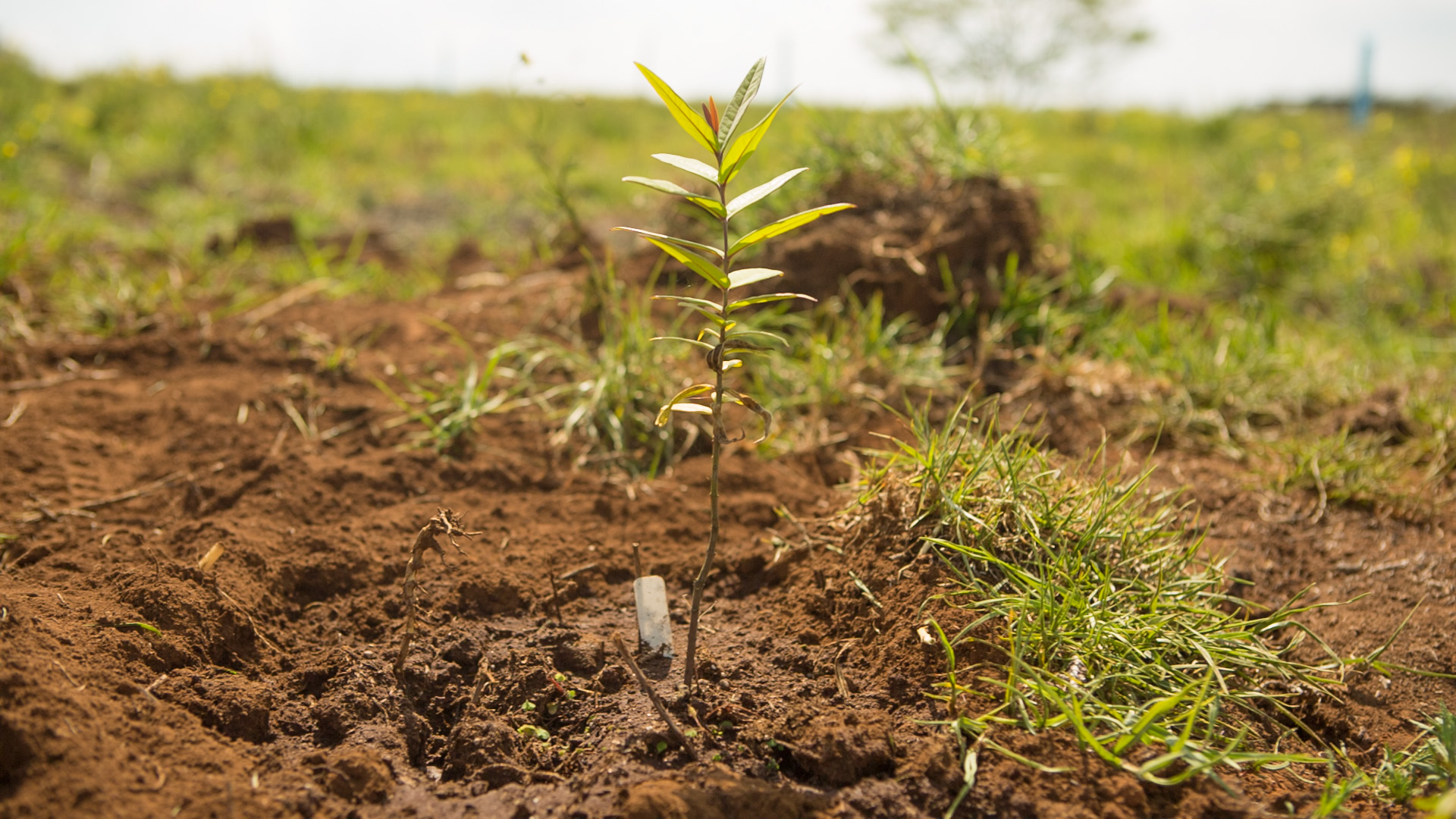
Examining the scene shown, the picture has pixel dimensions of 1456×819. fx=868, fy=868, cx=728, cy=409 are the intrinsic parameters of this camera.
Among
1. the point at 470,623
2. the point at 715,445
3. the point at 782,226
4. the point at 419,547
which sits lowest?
the point at 470,623

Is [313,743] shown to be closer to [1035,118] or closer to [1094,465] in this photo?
[1094,465]

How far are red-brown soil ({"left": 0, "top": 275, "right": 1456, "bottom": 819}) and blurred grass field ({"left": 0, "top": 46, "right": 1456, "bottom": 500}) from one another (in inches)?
18.2

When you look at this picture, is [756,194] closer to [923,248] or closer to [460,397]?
[460,397]

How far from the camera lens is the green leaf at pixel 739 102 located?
1371 mm

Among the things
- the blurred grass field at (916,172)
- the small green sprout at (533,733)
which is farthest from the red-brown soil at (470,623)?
the blurred grass field at (916,172)

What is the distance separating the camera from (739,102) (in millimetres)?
1377

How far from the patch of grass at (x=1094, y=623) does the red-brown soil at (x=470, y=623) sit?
71 mm

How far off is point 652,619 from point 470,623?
0.41m

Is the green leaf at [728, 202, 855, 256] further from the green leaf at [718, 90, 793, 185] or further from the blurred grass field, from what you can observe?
the blurred grass field

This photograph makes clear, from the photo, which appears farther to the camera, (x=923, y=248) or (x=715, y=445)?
(x=923, y=248)

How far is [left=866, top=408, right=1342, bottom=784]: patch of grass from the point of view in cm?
150

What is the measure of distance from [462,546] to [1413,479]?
109 inches

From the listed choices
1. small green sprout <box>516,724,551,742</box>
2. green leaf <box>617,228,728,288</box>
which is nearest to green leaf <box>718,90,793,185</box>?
green leaf <box>617,228,728,288</box>

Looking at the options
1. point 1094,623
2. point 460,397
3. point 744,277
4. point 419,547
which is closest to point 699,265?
point 744,277
